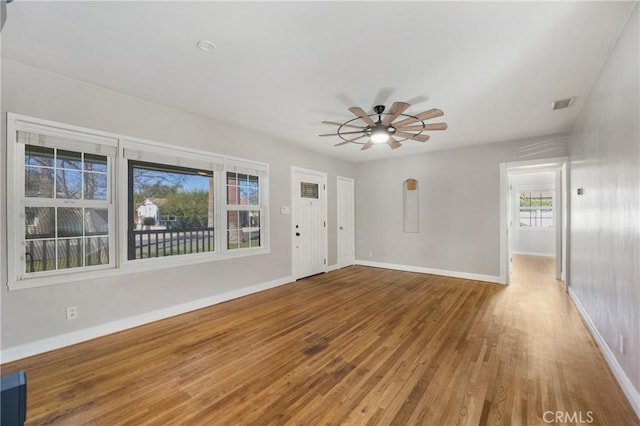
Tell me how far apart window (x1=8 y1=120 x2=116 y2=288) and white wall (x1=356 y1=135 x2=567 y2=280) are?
5245 millimetres

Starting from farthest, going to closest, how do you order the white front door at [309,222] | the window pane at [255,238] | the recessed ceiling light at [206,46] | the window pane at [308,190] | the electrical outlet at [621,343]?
the window pane at [308,190], the white front door at [309,222], the window pane at [255,238], the recessed ceiling light at [206,46], the electrical outlet at [621,343]

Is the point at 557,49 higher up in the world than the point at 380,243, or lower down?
higher up

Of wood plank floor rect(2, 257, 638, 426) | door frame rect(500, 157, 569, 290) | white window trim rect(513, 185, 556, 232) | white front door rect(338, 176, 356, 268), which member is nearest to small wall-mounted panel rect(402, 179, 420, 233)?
white front door rect(338, 176, 356, 268)

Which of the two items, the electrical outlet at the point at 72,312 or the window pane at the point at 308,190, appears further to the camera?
the window pane at the point at 308,190

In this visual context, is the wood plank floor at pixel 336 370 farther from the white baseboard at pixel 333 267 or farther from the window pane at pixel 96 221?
the white baseboard at pixel 333 267

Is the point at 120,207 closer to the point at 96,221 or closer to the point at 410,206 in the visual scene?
the point at 96,221

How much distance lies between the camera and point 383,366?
7.71ft

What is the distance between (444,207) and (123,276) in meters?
5.65

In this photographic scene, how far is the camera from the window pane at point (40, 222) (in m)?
2.57

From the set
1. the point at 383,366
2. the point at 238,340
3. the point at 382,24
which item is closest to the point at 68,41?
the point at 382,24

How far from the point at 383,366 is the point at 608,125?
2.99m

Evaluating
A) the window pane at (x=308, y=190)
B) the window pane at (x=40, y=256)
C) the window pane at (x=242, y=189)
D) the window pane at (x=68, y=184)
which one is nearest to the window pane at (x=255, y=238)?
the window pane at (x=242, y=189)

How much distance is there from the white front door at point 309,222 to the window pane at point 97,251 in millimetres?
2968

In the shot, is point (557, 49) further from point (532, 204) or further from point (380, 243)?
point (532, 204)
